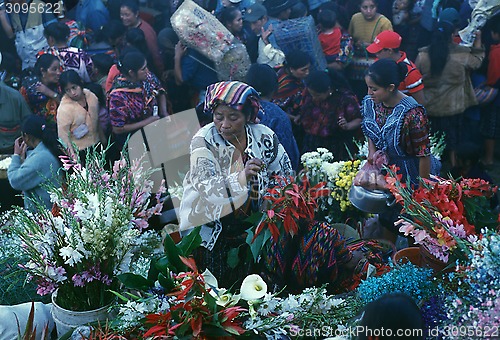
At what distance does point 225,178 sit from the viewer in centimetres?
311

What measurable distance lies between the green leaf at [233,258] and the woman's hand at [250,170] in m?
0.33

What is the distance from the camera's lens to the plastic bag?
11.5ft

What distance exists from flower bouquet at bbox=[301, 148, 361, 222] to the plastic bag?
0.60 feet

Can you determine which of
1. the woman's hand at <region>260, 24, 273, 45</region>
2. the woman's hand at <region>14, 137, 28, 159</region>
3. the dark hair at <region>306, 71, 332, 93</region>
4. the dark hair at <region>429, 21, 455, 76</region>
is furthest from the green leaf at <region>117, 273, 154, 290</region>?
the dark hair at <region>429, 21, 455, 76</region>

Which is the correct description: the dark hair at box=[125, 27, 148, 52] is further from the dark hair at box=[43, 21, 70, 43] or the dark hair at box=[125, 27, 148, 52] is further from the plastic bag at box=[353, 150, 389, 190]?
the plastic bag at box=[353, 150, 389, 190]

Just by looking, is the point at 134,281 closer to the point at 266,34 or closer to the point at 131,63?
the point at 131,63

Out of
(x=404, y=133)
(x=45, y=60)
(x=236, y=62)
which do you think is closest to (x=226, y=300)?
(x=404, y=133)

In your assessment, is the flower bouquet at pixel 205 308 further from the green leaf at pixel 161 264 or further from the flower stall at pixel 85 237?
the flower stall at pixel 85 237

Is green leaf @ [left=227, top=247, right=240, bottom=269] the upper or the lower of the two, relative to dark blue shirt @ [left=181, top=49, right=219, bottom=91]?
upper

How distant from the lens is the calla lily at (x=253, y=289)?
7.47 feet

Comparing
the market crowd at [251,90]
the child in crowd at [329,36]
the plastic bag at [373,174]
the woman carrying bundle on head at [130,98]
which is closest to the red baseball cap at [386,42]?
the market crowd at [251,90]

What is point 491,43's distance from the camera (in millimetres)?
5777

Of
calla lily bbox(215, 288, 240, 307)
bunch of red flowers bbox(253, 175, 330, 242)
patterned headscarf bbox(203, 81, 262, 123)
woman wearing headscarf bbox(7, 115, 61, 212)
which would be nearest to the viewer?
calla lily bbox(215, 288, 240, 307)

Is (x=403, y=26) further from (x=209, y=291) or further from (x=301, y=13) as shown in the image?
(x=209, y=291)
